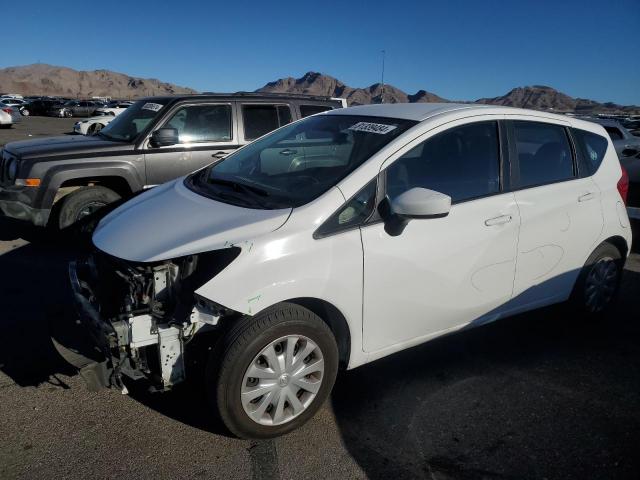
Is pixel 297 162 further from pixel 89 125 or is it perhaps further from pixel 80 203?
pixel 89 125

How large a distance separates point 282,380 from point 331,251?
715 mm

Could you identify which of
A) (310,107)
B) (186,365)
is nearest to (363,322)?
(186,365)

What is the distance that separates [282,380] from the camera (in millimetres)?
2654

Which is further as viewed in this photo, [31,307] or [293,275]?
[31,307]

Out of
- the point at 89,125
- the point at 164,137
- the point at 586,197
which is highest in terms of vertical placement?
the point at 89,125

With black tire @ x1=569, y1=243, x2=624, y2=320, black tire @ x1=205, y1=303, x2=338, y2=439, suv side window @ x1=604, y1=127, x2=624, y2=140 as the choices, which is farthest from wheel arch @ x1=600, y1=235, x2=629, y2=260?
suv side window @ x1=604, y1=127, x2=624, y2=140

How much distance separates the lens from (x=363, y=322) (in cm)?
282

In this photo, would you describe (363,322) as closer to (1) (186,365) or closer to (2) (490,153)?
(1) (186,365)

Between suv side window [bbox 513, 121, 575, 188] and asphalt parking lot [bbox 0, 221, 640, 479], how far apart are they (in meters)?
1.29

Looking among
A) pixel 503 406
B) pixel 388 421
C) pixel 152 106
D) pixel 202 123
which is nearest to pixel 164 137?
pixel 202 123

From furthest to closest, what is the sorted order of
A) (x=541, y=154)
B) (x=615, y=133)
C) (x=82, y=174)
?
(x=615, y=133), (x=82, y=174), (x=541, y=154)

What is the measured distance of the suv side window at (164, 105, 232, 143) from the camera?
20.2 feet

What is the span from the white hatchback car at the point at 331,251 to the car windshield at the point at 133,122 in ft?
→ 9.02

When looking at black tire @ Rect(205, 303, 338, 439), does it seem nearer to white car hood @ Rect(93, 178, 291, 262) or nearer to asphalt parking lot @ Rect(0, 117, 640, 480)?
asphalt parking lot @ Rect(0, 117, 640, 480)
